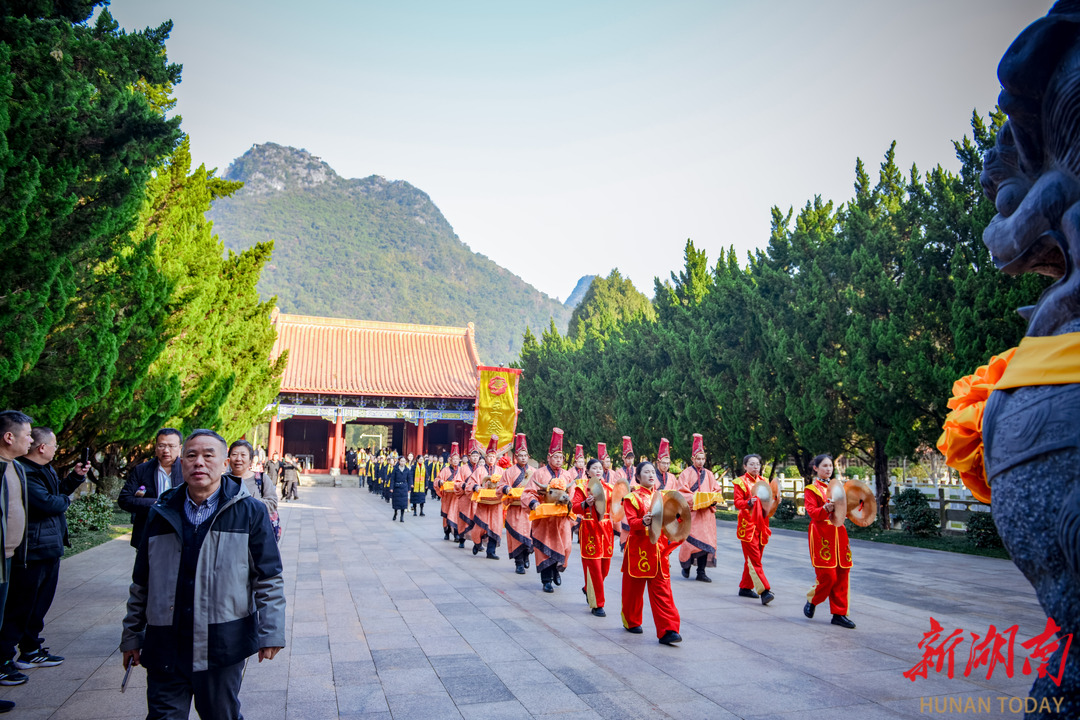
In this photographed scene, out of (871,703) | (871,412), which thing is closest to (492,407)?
(871,412)

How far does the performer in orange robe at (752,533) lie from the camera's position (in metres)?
7.38

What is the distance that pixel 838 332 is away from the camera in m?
14.9

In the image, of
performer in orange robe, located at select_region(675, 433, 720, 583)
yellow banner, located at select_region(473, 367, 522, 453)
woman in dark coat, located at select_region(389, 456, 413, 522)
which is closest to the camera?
performer in orange robe, located at select_region(675, 433, 720, 583)

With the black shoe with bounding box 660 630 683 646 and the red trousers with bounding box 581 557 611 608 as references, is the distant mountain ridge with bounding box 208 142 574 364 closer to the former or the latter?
the red trousers with bounding box 581 557 611 608

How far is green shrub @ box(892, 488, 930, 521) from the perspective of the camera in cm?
1308

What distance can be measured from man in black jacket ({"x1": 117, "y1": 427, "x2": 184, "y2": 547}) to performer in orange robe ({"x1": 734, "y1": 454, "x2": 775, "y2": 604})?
554 centimetres

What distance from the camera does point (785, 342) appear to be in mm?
15375

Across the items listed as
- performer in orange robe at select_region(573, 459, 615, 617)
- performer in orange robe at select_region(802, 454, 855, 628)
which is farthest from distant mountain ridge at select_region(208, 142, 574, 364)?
performer in orange robe at select_region(802, 454, 855, 628)

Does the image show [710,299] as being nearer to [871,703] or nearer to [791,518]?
[791,518]

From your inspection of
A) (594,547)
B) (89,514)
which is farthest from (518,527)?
(89,514)

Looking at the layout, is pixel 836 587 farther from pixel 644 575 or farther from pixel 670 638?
pixel 644 575

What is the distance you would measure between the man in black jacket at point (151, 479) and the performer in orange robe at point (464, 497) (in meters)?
7.04

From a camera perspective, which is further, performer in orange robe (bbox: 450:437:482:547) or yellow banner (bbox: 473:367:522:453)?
yellow banner (bbox: 473:367:522:453)

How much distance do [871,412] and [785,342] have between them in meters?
2.85
